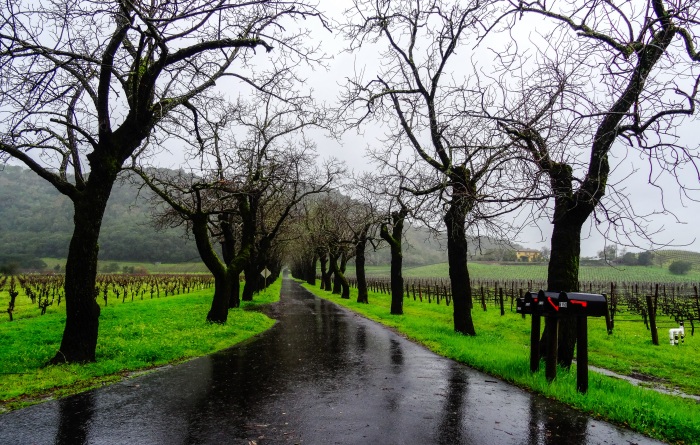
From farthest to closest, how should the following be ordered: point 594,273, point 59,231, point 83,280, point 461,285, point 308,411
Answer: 1. point 59,231
2. point 594,273
3. point 461,285
4. point 83,280
5. point 308,411

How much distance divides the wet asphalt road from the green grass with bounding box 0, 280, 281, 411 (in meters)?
0.80

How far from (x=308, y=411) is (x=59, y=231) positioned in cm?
17185

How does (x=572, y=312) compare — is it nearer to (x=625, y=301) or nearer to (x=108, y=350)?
(x=108, y=350)

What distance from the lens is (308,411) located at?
5465 millimetres

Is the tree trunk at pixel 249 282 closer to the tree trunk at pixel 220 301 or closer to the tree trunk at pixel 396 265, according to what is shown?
the tree trunk at pixel 396 265

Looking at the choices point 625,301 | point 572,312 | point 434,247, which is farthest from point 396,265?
point 434,247

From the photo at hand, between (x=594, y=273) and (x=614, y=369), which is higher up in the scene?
(x=594, y=273)

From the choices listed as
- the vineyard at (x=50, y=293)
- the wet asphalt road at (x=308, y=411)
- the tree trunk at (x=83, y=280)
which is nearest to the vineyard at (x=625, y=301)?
the wet asphalt road at (x=308, y=411)

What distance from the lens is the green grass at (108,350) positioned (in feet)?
22.4

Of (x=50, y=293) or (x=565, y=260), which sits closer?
(x=565, y=260)

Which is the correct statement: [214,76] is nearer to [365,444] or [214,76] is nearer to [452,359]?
[452,359]

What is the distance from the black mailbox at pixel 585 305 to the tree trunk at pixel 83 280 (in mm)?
8657

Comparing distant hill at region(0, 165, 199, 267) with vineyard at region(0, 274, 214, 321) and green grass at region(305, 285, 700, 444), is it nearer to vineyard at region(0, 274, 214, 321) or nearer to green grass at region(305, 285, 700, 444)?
vineyard at region(0, 274, 214, 321)

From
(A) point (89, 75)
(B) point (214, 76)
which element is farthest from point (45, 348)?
(B) point (214, 76)
